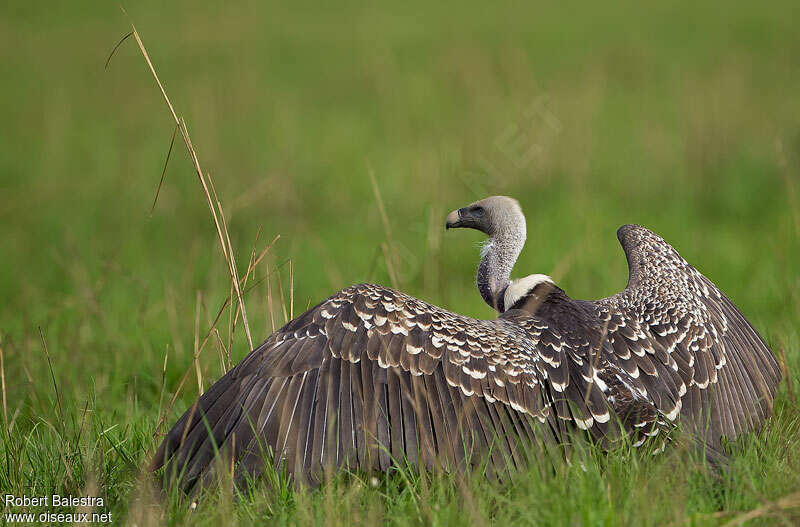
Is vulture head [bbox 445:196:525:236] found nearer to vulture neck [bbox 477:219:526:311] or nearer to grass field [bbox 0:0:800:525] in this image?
vulture neck [bbox 477:219:526:311]

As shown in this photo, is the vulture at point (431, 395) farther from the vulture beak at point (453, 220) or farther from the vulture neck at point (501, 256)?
the vulture beak at point (453, 220)

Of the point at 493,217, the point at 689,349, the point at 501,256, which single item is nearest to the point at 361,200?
the point at 493,217

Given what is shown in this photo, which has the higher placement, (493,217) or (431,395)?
(493,217)

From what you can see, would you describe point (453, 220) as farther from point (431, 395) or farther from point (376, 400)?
point (376, 400)

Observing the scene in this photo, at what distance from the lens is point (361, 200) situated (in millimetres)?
10336

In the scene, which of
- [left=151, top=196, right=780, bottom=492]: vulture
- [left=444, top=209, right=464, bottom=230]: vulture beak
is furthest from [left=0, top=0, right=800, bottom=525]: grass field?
[left=444, top=209, right=464, bottom=230]: vulture beak

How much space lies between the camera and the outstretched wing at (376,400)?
11.9 ft

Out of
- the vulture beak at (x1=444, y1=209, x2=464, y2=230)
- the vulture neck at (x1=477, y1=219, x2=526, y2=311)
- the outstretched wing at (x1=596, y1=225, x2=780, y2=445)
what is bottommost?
the outstretched wing at (x1=596, y1=225, x2=780, y2=445)

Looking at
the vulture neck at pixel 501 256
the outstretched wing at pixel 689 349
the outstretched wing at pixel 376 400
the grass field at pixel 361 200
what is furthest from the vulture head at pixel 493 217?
the outstretched wing at pixel 376 400

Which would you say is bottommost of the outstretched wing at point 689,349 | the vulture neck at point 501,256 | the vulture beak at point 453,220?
the outstretched wing at point 689,349

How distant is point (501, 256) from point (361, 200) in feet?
17.4

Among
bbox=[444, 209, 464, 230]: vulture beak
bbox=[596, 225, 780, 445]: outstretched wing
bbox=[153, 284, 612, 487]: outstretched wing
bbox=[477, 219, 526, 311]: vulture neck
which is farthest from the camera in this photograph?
bbox=[444, 209, 464, 230]: vulture beak

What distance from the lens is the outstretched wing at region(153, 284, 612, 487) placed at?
3.62m

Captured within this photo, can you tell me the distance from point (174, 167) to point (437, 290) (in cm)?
523
